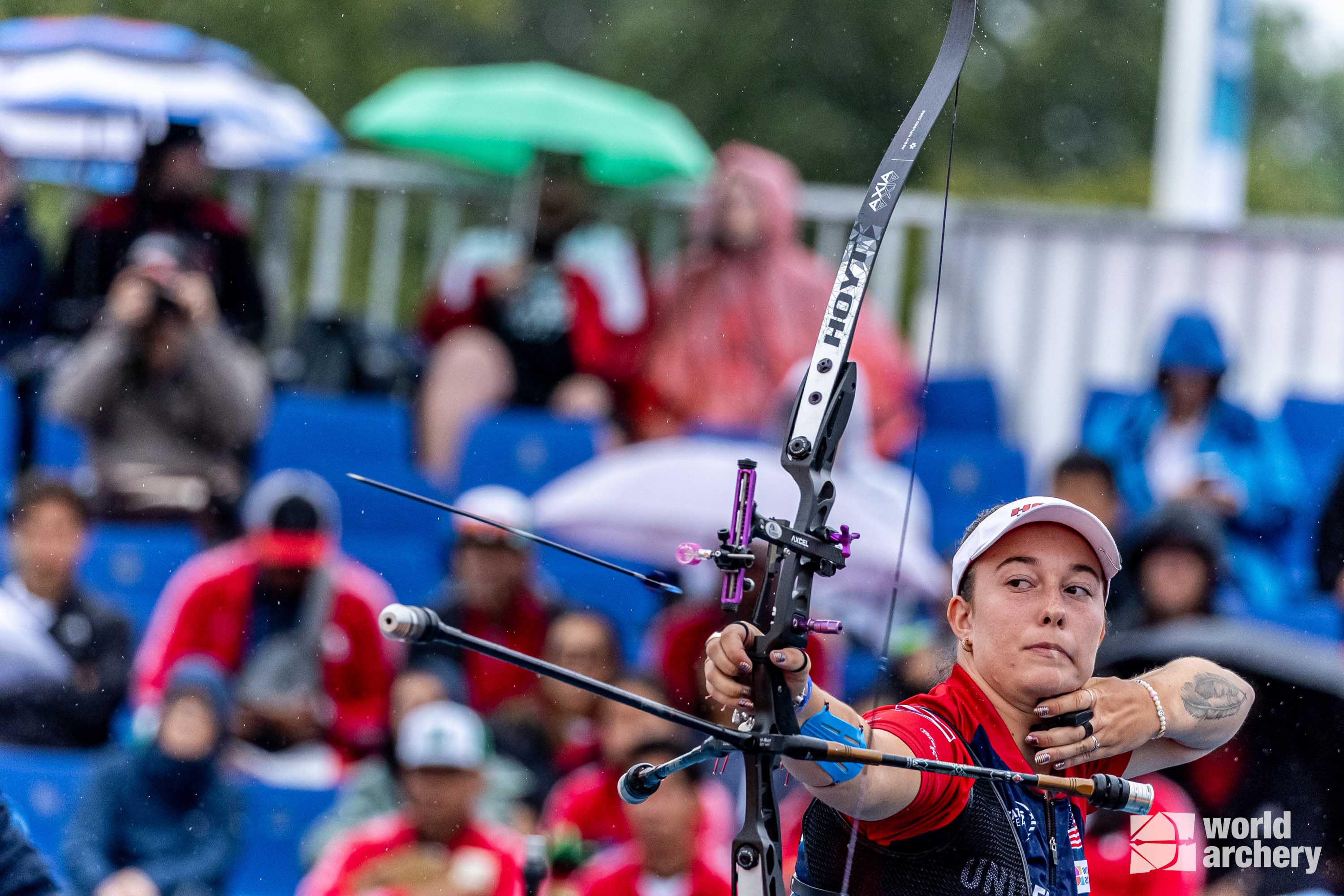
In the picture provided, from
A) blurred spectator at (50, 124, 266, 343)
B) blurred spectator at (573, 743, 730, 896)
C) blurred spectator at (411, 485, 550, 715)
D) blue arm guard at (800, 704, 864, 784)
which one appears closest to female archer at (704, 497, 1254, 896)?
blue arm guard at (800, 704, 864, 784)

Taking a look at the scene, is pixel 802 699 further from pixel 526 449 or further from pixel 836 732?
pixel 526 449

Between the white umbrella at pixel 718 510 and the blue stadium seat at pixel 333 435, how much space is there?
59 centimetres

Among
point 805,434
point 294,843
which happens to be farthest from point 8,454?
point 805,434

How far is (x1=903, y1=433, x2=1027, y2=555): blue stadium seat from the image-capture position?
11.0 ft

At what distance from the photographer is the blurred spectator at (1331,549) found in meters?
3.05

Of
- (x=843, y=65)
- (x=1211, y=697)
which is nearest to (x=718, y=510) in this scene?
(x=843, y=65)

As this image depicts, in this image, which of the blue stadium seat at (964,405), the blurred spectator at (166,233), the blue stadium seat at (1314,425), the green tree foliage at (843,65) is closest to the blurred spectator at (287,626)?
the blurred spectator at (166,233)

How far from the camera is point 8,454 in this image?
Result: 6.11 m

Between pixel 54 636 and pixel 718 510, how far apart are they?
203 centimetres

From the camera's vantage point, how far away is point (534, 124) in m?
7.71

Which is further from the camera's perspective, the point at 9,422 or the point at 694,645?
the point at 9,422

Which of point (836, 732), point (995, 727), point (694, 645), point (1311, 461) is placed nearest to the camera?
point (836, 732)

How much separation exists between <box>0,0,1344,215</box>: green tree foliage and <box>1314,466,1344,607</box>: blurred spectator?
2.73 ft

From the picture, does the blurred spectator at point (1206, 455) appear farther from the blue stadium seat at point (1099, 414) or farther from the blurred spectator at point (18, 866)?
the blurred spectator at point (18, 866)
